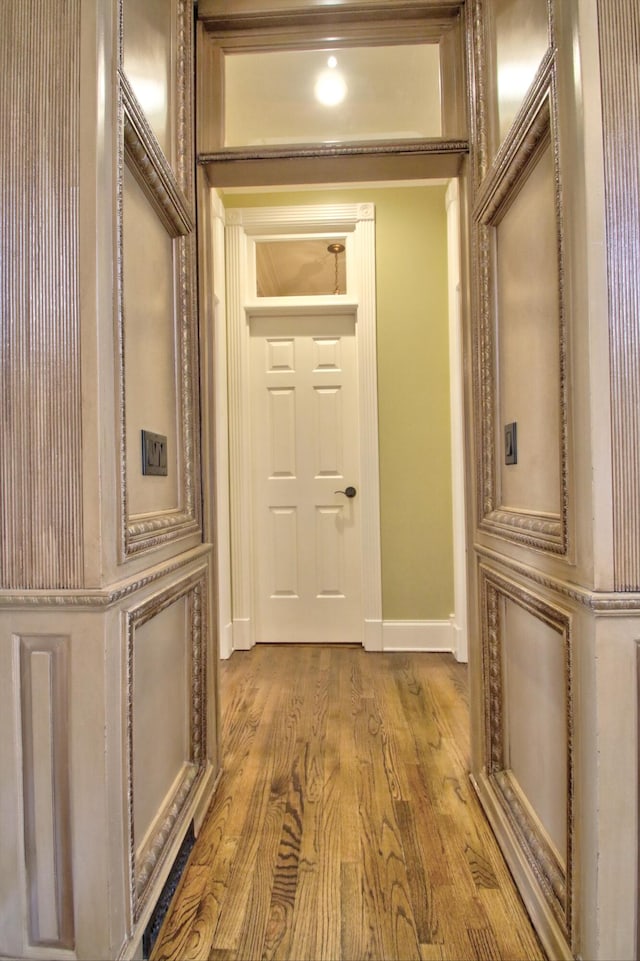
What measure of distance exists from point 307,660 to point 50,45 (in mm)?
2576

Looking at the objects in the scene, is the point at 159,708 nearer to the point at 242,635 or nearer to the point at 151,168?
the point at 151,168

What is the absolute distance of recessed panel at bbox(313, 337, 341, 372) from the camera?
9.75ft

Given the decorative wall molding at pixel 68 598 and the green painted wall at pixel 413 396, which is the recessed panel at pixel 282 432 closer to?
the green painted wall at pixel 413 396

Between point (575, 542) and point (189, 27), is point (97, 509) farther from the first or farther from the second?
point (189, 27)

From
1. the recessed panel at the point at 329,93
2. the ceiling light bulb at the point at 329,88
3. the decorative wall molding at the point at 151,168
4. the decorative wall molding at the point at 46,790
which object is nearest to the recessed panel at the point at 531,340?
the recessed panel at the point at 329,93

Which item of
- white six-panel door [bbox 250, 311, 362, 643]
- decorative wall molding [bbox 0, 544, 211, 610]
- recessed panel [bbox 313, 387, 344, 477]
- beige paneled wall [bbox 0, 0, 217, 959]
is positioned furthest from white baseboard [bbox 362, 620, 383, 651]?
decorative wall molding [bbox 0, 544, 211, 610]

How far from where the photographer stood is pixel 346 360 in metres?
2.97

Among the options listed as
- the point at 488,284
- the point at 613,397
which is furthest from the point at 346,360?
the point at 613,397

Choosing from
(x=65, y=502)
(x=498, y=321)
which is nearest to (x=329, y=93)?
(x=498, y=321)

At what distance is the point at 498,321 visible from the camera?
1.37m

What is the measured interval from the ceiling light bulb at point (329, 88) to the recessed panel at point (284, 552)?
199cm

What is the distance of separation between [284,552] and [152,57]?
2.33m

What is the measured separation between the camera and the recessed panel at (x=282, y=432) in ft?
9.84

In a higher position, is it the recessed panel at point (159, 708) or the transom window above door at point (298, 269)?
the transom window above door at point (298, 269)
